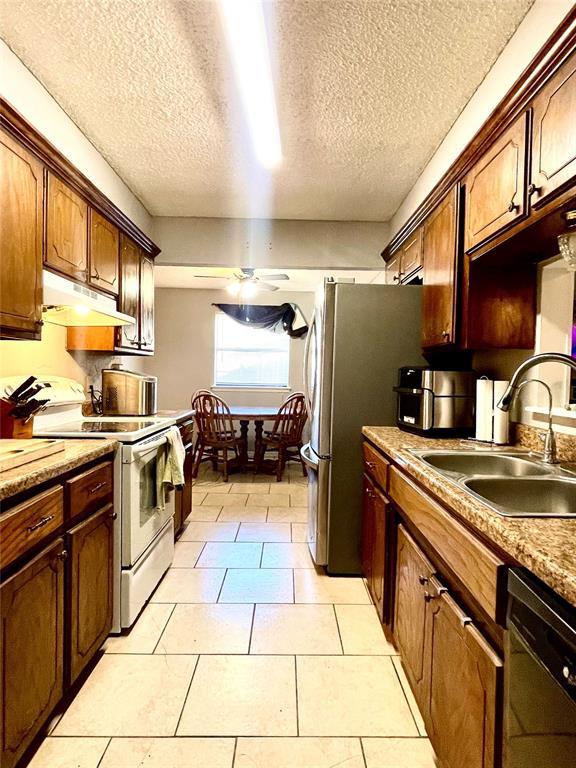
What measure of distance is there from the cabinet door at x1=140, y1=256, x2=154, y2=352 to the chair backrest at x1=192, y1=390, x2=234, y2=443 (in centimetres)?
129

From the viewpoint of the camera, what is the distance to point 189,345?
592cm

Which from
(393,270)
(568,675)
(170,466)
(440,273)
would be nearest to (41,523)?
(170,466)

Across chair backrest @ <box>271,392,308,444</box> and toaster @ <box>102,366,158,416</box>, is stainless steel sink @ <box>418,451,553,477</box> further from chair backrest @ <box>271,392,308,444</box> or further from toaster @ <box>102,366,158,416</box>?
chair backrest @ <box>271,392,308,444</box>

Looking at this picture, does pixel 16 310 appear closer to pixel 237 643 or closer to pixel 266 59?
pixel 266 59

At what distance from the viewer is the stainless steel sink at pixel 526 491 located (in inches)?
51.7

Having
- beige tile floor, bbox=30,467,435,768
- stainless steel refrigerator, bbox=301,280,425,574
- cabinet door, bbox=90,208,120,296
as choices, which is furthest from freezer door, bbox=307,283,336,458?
cabinet door, bbox=90,208,120,296

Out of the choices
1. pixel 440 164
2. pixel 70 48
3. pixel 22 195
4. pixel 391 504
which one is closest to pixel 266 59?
pixel 70 48

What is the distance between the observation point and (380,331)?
8.13ft

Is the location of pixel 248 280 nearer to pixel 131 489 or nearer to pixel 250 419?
pixel 250 419

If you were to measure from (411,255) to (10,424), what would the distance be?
8.14 ft

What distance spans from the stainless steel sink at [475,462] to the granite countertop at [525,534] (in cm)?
30

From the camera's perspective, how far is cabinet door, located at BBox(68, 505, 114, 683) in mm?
1476

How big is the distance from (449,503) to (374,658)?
3.58 feet

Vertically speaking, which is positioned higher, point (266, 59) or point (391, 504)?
point (266, 59)
